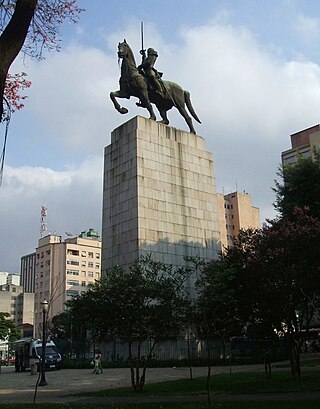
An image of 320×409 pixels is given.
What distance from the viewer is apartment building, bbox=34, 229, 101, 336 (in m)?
117

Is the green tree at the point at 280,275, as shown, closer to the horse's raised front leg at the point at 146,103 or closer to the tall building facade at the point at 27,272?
the horse's raised front leg at the point at 146,103

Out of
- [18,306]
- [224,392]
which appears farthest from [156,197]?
[18,306]

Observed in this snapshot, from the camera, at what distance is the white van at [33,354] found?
37500mm

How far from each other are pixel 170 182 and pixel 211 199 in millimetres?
4428

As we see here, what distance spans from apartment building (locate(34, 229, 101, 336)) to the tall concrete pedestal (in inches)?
3094

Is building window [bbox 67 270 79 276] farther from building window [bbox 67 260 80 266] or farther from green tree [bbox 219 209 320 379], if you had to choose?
green tree [bbox 219 209 320 379]

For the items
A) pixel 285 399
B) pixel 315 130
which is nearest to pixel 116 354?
pixel 285 399

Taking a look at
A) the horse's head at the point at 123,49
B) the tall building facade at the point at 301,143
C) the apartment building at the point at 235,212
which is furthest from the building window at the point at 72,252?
the horse's head at the point at 123,49

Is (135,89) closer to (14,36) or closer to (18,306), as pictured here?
(14,36)

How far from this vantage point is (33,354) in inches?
Answer: 1558

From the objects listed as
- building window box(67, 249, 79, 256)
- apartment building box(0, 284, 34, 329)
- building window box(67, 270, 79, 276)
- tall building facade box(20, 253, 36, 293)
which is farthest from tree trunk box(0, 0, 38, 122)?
tall building facade box(20, 253, 36, 293)

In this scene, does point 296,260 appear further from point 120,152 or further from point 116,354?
point 120,152

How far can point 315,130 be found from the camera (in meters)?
73.6

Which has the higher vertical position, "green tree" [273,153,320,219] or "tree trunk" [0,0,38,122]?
"green tree" [273,153,320,219]
